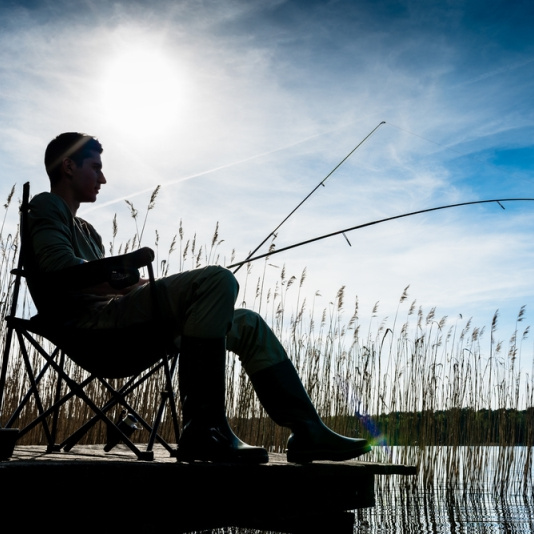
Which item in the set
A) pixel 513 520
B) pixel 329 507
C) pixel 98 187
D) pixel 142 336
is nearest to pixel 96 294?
pixel 142 336

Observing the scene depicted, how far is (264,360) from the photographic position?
2.20 m

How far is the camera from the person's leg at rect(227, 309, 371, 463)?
2.09 metres

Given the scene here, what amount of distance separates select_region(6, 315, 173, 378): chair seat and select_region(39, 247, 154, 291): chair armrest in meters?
0.16

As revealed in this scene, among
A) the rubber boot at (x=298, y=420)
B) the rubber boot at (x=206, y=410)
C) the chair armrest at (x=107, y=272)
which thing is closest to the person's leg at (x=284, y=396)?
the rubber boot at (x=298, y=420)

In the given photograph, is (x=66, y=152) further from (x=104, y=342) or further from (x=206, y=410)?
(x=206, y=410)

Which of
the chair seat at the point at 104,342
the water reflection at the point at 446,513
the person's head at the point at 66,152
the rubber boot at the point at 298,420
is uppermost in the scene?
the person's head at the point at 66,152

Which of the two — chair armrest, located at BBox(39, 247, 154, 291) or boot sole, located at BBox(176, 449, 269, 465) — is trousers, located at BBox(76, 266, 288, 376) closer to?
chair armrest, located at BBox(39, 247, 154, 291)

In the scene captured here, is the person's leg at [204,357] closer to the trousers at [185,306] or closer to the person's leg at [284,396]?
the trousers at [185,306]

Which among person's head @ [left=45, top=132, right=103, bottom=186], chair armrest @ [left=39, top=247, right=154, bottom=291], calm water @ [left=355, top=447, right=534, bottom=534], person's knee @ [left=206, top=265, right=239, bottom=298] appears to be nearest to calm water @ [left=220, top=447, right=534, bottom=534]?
calm water @ [left=355, top=447, right=534, bottom=534]

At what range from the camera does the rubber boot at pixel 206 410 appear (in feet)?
5.82

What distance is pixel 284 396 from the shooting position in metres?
2.16

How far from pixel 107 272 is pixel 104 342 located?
10.8 inches

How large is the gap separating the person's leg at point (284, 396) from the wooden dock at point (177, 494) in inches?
2.5

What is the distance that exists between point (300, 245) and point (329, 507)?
97 cm
